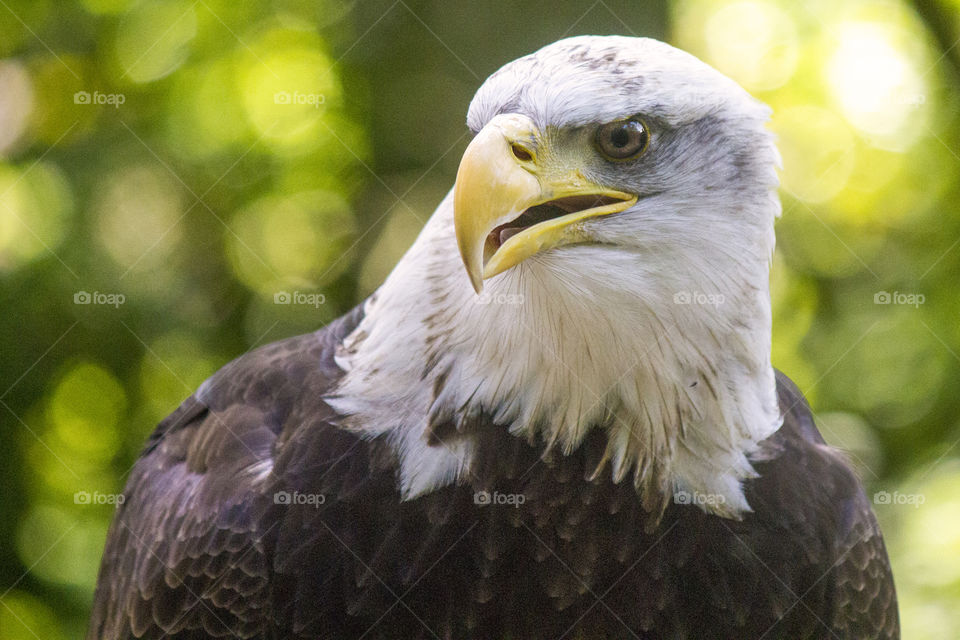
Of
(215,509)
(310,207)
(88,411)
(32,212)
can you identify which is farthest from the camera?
(310,207)

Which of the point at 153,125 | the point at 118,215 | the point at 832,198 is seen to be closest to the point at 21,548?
the point at 118,215

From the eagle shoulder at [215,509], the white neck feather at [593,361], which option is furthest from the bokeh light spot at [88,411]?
the white neck feather at [593,361]

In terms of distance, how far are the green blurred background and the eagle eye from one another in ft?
8.76

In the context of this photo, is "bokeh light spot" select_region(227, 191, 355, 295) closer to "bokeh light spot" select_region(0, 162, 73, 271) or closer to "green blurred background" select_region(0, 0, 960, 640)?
"green blurred background" select_region(0, 0, 960, 640)

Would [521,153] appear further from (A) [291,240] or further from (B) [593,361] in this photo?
(A) [291,240]

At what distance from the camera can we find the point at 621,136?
7.13 feet

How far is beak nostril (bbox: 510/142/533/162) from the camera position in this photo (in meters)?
2.10

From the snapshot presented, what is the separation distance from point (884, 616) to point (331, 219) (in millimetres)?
3883

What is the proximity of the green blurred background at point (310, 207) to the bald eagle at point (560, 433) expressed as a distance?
2.54m

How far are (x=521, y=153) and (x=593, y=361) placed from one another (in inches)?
21.6

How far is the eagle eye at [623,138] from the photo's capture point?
2.16 metres

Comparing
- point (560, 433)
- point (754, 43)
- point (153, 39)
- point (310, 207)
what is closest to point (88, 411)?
point (310, 207)

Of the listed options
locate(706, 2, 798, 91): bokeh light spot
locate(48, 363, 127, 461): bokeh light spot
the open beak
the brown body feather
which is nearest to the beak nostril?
the open beak

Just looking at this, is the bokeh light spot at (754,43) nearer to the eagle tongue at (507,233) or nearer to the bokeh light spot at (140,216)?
the bokeh light spot at (140,216)
